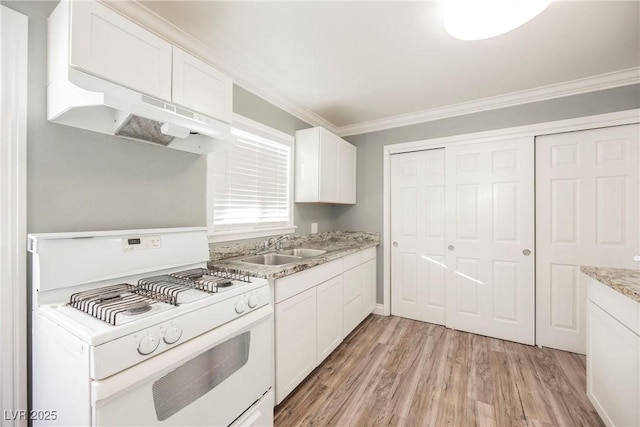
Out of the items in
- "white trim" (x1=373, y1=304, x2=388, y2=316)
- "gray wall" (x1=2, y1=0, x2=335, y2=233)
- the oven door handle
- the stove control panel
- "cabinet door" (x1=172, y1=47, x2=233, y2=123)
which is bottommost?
"white trim" (x1=373, y1=304, x2=388, y2=316)

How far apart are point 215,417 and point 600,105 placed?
367 centimetres

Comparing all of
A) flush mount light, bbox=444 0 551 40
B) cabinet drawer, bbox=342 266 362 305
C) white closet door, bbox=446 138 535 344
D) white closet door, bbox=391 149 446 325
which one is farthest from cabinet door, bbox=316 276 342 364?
flush mount light, bbox=444 0 551 40

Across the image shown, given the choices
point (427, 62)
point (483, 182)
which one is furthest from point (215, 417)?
point (483, 182)

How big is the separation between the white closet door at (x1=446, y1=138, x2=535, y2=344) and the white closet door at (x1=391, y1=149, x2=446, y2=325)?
12 centimetres

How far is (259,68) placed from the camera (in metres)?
2.15

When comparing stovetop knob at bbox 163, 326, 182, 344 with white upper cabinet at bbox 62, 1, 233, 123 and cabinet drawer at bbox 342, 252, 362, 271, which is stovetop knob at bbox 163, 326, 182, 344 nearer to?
white upper cabinet at bbox 62, 1, 233, 123

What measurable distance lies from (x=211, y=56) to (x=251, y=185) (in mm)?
1015

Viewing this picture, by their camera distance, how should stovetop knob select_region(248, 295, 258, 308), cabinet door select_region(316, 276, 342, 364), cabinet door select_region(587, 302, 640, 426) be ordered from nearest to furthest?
cabinet door select_region(587, 302, 640, 426), stovetop knob select_region(248, 295, 258, 308), cabinet door select_region(316, 276, 342, 364)

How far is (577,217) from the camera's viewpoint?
2.43m

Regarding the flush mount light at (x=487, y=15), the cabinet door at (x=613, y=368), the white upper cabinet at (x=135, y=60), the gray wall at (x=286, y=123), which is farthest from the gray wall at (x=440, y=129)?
the white upper cabinet at (x=135, y=60)

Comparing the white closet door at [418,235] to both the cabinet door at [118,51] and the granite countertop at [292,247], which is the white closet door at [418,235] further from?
the cabinet door at [118,51]

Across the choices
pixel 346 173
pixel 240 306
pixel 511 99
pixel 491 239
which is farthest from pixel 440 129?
pixel 240 306

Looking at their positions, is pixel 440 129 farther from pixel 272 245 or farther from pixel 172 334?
pixel 172 334

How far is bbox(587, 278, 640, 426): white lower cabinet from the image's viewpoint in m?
1.21
